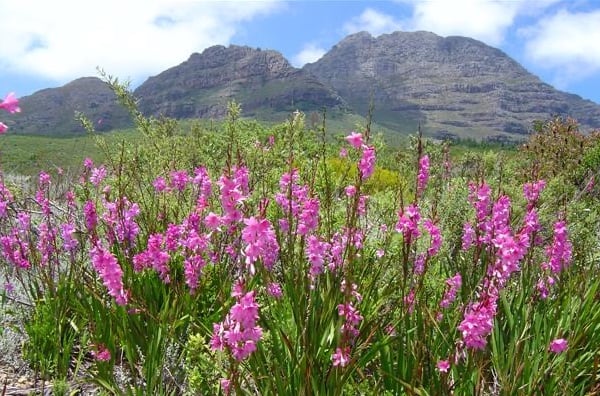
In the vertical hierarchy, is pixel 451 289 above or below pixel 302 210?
below

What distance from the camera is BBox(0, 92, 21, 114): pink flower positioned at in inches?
84.9

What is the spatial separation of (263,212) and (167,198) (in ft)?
12.3

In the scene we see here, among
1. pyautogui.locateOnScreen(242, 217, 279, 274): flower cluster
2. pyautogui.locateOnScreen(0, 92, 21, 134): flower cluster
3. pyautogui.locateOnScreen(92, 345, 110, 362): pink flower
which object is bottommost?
pyautogui.locateOnScreen(92, 345, 110, 362): pink flower

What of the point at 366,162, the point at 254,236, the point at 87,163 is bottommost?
the point at 87,163

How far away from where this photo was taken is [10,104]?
7.10 feet

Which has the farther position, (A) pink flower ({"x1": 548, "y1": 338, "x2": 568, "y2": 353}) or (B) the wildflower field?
(A) pink flower ({"x1": 548, "y1": 338, "x2": 568, "y2": 353})

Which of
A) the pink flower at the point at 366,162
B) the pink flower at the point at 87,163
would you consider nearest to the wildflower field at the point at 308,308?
the pink flower at the point at 366,162

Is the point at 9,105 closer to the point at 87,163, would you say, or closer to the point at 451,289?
the point at 451,289

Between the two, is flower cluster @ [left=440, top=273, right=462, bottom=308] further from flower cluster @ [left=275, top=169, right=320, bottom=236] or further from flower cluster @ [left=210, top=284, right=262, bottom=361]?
flower cluster @ [left=210, top=284, right=262, bottom=361]

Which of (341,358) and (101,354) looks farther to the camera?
(101,354)

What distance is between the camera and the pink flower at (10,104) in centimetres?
216

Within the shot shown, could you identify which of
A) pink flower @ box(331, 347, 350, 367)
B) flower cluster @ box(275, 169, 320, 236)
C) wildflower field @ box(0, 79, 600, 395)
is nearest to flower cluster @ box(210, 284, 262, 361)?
wildflower field @ box(0, 79, 600, 395)

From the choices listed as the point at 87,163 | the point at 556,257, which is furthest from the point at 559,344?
the point at 87,163

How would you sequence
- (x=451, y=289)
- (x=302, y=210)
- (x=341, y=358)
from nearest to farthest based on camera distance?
(x=341, y=358) → (x=302, y=210) → (x=451, y=289)
